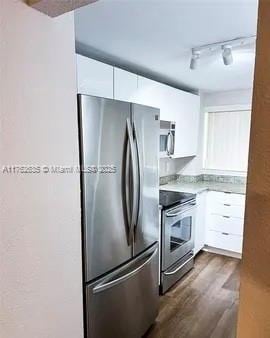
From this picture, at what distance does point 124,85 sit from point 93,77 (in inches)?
15.7

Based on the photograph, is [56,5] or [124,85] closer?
[56,5]

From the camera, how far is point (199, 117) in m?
3.86

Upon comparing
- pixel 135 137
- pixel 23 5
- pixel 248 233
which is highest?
pixel 23 5

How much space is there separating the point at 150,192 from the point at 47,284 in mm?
1145

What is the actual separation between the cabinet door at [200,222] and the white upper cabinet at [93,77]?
76.3 inches

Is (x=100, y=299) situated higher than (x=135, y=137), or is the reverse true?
(x=135, y=137)

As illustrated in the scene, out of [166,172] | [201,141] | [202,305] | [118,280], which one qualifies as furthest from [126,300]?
[201,141]

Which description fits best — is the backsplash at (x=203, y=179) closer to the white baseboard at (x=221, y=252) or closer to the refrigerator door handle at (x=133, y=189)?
the white baseboard at (x=221, y=252)

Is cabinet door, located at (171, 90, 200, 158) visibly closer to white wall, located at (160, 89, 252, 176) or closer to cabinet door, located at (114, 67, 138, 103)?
white wall, located at (160, 89, 252, 176)

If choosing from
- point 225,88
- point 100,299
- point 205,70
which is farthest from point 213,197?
point 100,299

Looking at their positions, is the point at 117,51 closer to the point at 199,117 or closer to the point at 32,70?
the point at 32,70

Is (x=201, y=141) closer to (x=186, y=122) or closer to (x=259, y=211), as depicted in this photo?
(x=186, y=122)

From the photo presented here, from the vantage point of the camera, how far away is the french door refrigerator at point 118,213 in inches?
60.9

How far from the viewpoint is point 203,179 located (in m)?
4.16
